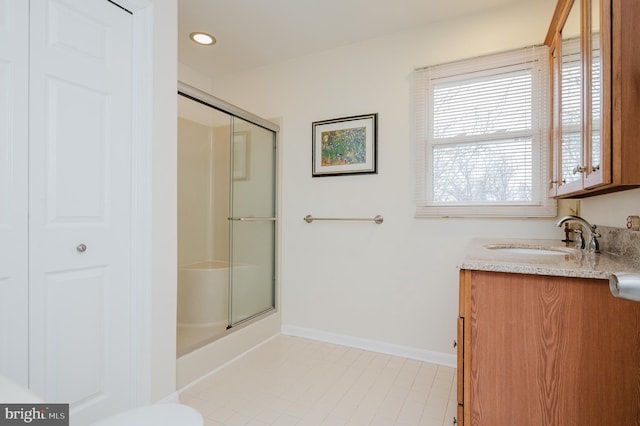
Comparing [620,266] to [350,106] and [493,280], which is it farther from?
[350,106]

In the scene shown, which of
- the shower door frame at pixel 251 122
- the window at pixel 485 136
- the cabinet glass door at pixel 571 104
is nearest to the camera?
the cabinet glass door at pixel 571 104

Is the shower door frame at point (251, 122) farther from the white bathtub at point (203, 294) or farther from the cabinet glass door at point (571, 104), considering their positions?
the cabinet glass door at point (571, 104)

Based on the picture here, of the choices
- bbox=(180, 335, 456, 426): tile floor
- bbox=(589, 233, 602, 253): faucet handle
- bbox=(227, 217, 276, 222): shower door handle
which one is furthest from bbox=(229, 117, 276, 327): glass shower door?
bbox=(589, 233, 602, 253): faucet handle

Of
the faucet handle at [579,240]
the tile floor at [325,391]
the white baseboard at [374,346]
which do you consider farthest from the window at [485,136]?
the tile floor at [325,391]
